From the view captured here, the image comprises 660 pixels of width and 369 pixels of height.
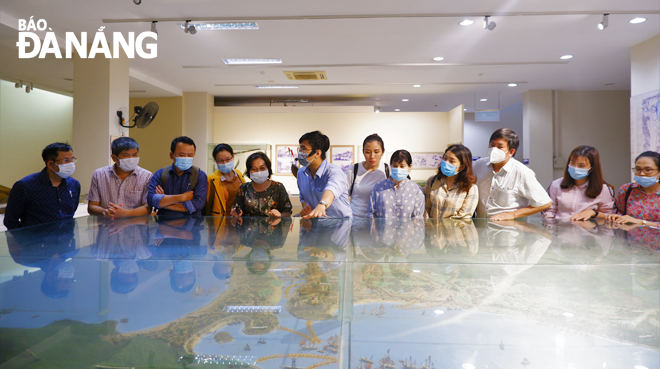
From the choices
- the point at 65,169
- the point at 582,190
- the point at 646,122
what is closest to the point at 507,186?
the point at 582,190

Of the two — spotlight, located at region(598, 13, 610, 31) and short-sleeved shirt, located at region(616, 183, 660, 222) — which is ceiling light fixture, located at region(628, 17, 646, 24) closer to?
spotlight, located at region(598, 13, 610, 31)

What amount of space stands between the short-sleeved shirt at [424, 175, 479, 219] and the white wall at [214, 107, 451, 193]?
6866 millimetres

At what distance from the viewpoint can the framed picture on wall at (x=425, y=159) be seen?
32.4ft

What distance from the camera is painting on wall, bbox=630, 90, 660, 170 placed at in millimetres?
5629

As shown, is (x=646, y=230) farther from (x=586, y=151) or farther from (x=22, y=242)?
(x=22, y=242)

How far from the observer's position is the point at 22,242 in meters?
1.55

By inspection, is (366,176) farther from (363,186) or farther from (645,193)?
(645,193)

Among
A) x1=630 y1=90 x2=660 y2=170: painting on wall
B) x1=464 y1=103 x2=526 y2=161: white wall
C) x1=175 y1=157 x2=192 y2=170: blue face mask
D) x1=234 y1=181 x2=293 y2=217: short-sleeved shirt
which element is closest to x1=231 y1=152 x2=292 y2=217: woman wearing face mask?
x1=234 y1=181 x2=293 y2=217: short-sleeved shirt

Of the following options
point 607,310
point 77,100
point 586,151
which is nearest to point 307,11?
point 586,151

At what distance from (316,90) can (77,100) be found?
16.2 ft

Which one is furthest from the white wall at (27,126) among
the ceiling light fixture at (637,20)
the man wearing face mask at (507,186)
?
the ceiling light fixture at (637,20)

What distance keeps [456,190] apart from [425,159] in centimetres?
723
